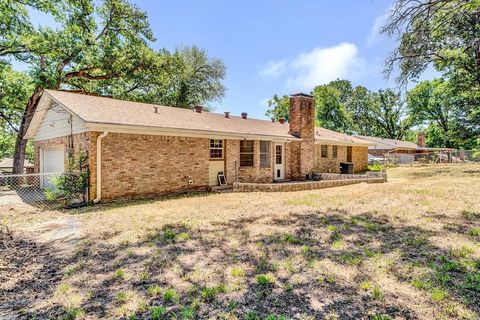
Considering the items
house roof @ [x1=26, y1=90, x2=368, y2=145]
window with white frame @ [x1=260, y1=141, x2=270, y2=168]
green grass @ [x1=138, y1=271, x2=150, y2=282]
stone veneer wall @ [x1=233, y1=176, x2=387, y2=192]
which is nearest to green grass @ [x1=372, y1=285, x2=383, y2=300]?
green grass @ [x1=138, y1=271, x2=150, y2=282]

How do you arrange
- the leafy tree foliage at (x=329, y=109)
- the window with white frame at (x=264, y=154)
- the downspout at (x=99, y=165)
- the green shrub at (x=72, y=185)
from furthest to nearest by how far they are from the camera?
the leafy tree foliage at (x=329, y=109) < the window with white frame at (x=264, y=154) < the downspout at (x=99, y=165) < the green shrub at (x=72, y=185)

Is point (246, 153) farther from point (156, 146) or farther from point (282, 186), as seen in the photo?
point (156, 146)

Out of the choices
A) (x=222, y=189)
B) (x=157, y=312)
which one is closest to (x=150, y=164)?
(x=222, y=189)

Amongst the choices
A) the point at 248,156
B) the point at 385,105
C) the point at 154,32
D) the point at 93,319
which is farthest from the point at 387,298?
the point at 385,105

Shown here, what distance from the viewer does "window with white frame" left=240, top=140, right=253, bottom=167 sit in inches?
558

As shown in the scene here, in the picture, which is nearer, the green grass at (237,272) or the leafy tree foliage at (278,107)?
the green grass at (237,272)

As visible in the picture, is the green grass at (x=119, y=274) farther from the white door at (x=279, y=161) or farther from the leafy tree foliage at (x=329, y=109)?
the leafy tree foliage at (x=329, y=109)

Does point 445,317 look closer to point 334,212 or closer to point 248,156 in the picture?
point 334,212

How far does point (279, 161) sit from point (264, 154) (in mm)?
1406

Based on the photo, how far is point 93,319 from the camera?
2.91m

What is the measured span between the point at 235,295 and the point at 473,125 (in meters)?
29.0

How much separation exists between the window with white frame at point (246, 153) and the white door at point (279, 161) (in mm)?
2038

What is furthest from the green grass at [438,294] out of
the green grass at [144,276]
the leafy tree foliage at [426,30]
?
the leafy tree foliage at [426,30]

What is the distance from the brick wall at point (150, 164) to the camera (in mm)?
9477
